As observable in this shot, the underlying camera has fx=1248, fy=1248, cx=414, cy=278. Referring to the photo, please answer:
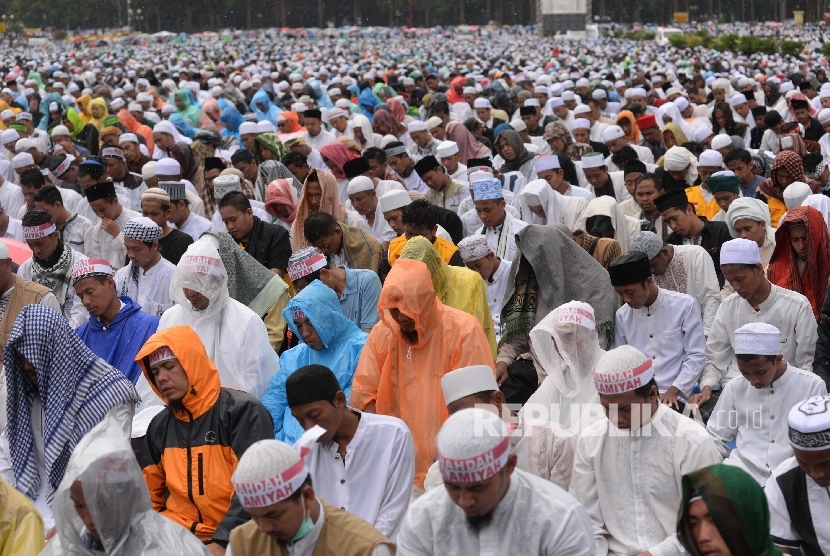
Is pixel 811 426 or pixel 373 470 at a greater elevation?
pixel 811 426

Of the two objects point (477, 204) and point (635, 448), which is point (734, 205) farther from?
point (635, 448)

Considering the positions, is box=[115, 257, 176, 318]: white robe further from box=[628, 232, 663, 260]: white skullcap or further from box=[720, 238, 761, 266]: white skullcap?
box=[720, 238, 761, 266]: white skullcap

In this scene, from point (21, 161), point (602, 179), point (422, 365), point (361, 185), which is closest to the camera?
point (422, 365)

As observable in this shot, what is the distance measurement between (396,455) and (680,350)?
1990mm

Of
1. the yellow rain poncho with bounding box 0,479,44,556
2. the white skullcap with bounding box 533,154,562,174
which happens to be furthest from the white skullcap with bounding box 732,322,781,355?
the white skullcap with bounding box 533,154,562,174

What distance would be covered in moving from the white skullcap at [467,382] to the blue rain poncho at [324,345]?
3.54 ft

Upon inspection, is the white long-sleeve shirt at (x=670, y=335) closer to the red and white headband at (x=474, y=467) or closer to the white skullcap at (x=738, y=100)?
the red and white headband at (x=474, y=467)

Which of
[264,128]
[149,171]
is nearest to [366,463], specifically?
A: [149,171]

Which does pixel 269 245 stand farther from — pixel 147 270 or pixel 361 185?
pixel 361 185

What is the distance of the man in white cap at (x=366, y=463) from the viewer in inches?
181

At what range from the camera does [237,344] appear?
602 centimetres

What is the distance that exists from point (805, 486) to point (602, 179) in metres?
5.75

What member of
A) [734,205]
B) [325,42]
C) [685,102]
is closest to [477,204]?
[734,205]

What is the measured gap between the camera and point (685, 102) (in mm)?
16188
